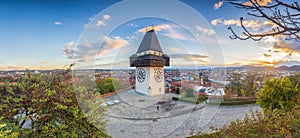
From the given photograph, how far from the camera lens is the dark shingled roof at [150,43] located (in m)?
2.00

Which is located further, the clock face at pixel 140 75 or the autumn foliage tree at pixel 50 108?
the clock face at pixel 140 75

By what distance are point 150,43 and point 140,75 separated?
43 cm

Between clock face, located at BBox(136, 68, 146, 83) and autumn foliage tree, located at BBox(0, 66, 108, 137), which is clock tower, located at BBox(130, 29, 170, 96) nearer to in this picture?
clock face, located at BBox(136, 68, 146, 83)

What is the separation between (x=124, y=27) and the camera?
2.03 metres

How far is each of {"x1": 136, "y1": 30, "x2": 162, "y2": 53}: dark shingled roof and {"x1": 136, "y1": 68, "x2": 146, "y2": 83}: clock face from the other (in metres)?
0.24

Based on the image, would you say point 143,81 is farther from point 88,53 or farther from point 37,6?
point 37,6

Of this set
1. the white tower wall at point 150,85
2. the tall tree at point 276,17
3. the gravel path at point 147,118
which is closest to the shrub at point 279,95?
the gravel path at point 147,118

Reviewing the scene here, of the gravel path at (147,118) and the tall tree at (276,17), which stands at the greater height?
the tall tree at (276,17)

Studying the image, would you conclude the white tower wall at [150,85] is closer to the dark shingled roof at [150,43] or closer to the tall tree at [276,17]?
the dark shingled roof at [150,43]

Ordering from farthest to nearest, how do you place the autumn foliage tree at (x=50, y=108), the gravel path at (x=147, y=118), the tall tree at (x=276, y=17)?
the gravel path at (x=147, y=118)
the autumn foliage tree at (x=50, y=108)
the tall tree at (x=276, y=17)

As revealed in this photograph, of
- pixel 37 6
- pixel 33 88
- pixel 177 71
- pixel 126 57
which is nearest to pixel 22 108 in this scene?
pixel 33 88

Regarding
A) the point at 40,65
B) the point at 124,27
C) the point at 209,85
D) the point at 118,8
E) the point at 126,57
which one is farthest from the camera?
the point at 209,85

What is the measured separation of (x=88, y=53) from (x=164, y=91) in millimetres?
1138

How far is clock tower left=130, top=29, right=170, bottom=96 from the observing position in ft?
6.47
